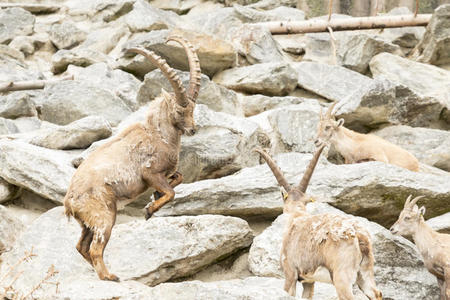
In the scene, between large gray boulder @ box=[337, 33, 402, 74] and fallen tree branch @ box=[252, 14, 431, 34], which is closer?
large gray boulder @ box=[337, 33, 402, 74]

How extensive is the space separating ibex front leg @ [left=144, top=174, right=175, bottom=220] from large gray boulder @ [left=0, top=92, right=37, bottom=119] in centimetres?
671

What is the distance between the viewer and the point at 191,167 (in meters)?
9.33

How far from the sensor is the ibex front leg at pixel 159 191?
20.7 ft

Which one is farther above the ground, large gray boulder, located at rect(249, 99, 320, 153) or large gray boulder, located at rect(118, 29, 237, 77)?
large gray boulder, located at rect(249, 99, 320, 153)

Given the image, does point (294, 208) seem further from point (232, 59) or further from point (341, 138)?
point (232, 59)

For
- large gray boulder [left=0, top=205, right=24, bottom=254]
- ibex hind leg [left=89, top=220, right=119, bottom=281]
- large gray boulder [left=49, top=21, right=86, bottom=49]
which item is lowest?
large gray boulder [left=49, top=21, right=86, bottom=49]

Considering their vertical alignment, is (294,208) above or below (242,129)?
above

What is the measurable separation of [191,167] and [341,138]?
2819 mm

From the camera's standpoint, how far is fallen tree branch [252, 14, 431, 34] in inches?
662

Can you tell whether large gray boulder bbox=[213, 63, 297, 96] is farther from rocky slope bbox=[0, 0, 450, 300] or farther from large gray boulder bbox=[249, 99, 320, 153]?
large gray boulder bbox=[249, 99, 320, 153]

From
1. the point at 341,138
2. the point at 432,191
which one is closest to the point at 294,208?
the point at 432,191

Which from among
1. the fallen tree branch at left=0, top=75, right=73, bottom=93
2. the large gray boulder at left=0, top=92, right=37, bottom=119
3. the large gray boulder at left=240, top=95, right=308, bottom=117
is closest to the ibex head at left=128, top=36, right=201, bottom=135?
the large gray boulder at left=240, top=95, right=308, bottom=117

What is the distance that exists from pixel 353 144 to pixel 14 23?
11.4m

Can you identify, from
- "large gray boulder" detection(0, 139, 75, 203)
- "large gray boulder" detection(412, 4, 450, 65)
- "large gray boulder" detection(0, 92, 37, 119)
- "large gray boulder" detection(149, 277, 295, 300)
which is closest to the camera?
"large gray boulder" detection(149, 277, 295, 300)
